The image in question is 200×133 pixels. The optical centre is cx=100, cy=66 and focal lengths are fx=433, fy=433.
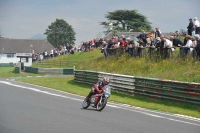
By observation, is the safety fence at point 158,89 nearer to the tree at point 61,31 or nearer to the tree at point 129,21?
the tree at point 61,31

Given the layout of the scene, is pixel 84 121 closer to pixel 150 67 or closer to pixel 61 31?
pixel 150 67

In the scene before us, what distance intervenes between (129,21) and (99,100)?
43.5m

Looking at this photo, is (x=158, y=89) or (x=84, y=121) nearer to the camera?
(x=84, y=121)

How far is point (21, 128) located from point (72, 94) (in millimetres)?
12893

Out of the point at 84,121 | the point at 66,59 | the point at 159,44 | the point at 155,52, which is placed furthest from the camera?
the point at 66,59

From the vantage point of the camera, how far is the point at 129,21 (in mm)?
59344

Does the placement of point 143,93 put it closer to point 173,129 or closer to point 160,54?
point 160,54

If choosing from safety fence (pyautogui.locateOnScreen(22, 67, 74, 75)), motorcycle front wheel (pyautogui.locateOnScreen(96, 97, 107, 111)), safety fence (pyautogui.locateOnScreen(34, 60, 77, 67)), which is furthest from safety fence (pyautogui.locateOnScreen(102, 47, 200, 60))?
safety fence (pyautogui.locateOnScreen(34, 60, 77, 67))

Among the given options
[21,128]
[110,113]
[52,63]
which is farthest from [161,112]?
[52,63]

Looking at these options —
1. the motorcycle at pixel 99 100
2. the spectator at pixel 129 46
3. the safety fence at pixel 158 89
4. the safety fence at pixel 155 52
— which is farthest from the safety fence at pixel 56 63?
the motorcycle at pixel 99 100

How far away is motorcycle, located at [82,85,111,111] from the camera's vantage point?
1625cm

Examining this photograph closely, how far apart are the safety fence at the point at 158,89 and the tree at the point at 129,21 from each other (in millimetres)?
31274

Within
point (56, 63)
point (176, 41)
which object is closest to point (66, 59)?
point (56, 63)

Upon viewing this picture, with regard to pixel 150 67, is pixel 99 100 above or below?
below
